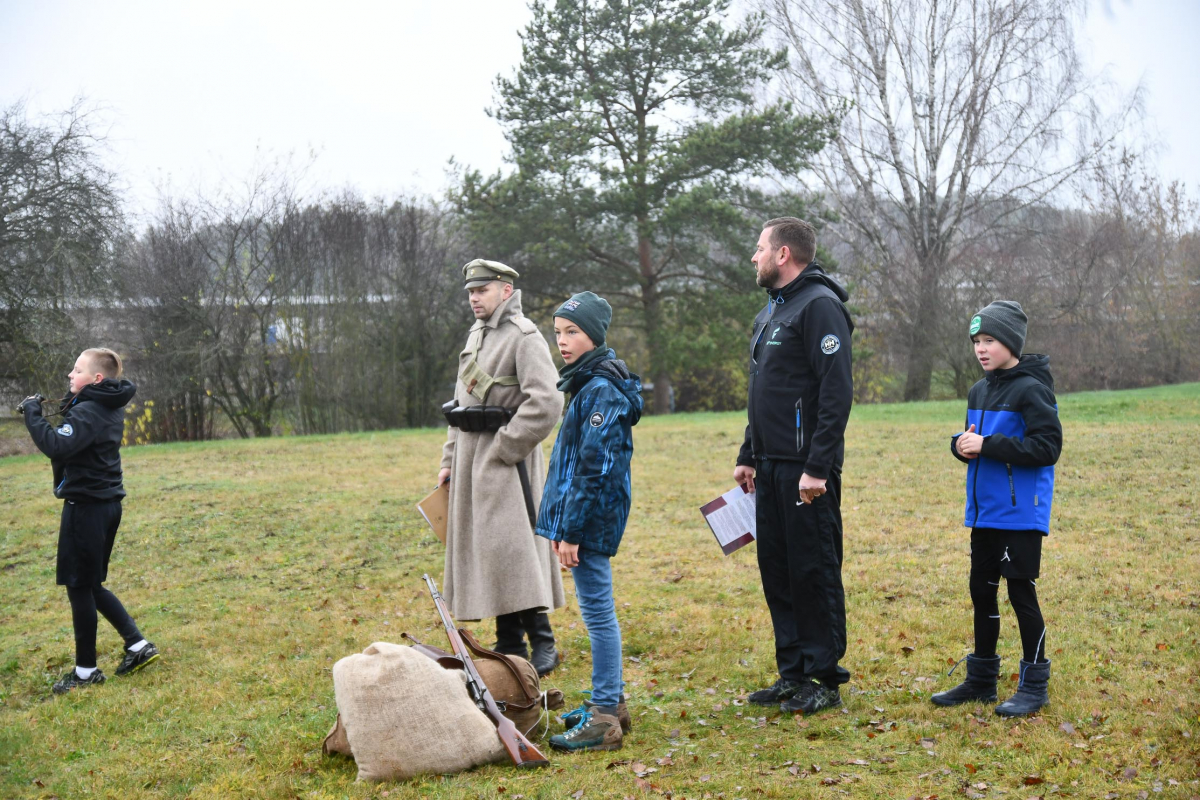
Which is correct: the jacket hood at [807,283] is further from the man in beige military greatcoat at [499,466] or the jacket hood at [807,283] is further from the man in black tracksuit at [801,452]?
the man in beige military greatcoat at [499,466]

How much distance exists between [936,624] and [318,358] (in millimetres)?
19550

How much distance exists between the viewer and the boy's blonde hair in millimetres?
6016

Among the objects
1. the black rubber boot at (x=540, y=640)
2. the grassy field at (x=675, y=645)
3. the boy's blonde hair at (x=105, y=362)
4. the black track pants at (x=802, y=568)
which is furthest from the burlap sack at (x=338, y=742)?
the boy's blonde hair at (x=105, y=362)

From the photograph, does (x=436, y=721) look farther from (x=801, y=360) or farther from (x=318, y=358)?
(x=318, y=358)

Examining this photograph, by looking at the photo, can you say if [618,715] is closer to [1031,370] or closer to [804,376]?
[804,376]

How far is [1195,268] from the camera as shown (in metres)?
29.0

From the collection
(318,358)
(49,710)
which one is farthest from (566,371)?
(318,358)

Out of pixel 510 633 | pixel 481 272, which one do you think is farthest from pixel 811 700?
pixel 481 272

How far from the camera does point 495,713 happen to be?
4289 mm

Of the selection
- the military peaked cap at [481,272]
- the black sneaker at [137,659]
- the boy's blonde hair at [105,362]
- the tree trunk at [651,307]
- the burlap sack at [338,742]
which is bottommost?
the black sneaker at [137,659]

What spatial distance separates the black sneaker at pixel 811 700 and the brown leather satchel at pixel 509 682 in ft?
3.75

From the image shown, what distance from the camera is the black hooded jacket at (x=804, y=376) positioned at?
4.39m

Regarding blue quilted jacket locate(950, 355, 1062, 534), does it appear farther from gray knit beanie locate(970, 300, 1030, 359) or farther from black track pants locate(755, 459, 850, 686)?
black track pants locate(755, 459, 850, 686)

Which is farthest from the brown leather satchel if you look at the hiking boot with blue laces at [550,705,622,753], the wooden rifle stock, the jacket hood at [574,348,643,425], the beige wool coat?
the jacket hood at [574,348,643,425]
